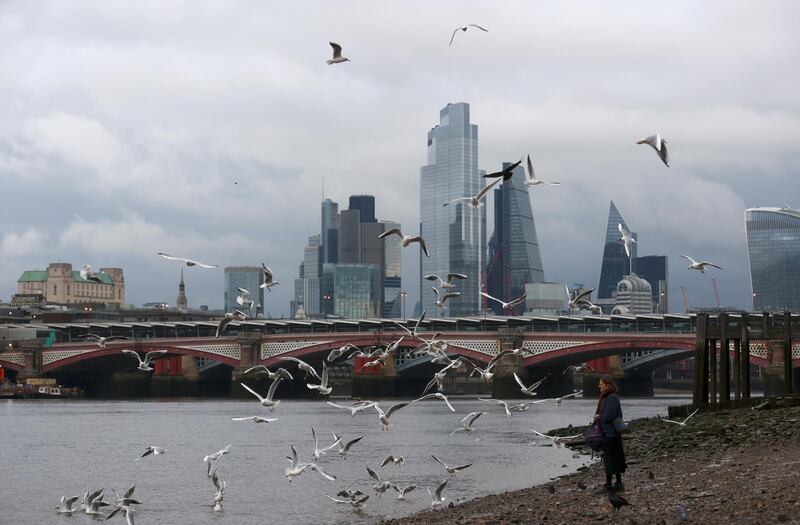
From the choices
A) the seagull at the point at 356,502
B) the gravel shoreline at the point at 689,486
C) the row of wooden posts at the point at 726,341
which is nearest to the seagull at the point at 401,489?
the seagull at the point at 356,502

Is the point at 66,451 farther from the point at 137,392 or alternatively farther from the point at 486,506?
the point at 137,392

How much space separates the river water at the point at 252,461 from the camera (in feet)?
126

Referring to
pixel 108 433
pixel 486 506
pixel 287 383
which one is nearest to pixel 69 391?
pixel 287 383

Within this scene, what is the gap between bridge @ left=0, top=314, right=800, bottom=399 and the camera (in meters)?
117

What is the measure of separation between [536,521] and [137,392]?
127719 mm

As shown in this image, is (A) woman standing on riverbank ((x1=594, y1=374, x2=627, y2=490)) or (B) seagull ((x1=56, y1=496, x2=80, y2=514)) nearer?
(A) woman standing on riverbank ((x1=594, y1=374, x2=627, y2=490))

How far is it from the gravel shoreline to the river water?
3724 millimetres

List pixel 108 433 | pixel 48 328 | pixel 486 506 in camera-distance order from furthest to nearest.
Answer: pixel 48 328, pixel 108 433, pixel 486 506

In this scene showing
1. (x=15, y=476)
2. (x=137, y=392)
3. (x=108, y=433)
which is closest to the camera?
(x=15, y=476)

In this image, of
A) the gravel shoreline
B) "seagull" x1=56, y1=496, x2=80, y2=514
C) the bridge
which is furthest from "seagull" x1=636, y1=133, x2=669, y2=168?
the bridge

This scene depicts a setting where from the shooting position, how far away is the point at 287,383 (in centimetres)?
14075

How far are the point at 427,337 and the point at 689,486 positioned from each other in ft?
315

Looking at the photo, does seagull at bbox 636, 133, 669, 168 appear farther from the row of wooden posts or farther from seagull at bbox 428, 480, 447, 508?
the row of wooden posts

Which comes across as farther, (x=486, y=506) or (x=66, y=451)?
(x=66, y=451)
